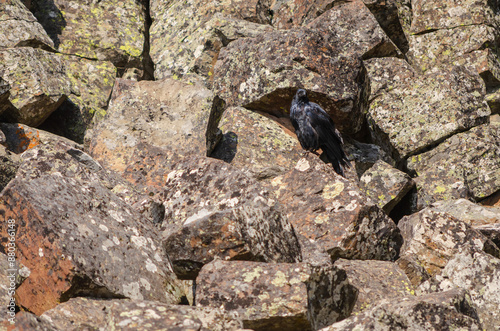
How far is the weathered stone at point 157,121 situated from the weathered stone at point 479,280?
3.68 m

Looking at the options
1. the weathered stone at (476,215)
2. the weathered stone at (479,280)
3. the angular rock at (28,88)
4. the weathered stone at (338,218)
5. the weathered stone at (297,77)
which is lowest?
the weathered stone at (476,215)

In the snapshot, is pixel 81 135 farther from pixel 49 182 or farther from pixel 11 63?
pixel 49 182

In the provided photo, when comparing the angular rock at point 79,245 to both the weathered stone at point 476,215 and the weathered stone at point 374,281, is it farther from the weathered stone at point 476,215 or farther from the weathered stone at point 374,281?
the weathered stone at point 476,215

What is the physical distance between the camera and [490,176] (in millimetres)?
9055

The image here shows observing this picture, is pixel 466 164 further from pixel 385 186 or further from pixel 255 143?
pixel 255 143

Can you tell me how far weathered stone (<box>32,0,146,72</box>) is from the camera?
10727 mm

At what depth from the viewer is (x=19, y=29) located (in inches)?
383

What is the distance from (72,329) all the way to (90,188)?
1.64 metres

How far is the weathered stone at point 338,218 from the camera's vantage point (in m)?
6.32

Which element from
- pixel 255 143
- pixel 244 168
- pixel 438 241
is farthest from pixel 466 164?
pixel 244 168

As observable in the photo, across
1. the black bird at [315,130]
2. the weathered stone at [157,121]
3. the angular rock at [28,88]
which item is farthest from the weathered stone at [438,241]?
the angular rock at [28,88]

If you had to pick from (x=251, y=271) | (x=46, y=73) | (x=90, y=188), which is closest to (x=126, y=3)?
(x=46, y=73)

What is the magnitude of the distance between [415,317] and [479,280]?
1.80 m

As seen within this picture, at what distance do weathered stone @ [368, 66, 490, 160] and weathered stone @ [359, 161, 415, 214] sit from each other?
1122mm
